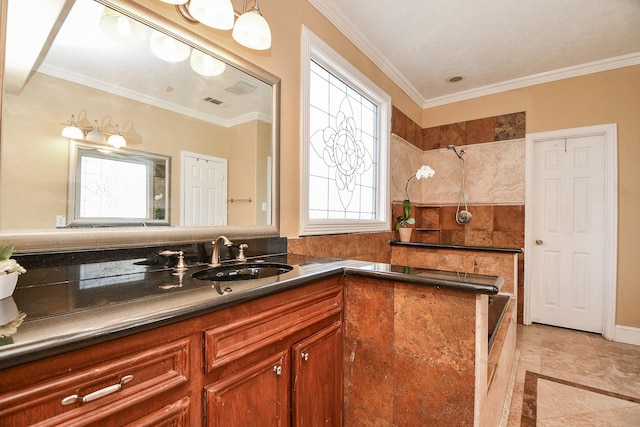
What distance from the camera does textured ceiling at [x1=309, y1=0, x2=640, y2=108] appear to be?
2248 millimetres

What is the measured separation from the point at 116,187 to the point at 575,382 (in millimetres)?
3113

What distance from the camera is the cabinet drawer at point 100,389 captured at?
→ 0.56m

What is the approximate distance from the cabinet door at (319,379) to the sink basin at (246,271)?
34cm

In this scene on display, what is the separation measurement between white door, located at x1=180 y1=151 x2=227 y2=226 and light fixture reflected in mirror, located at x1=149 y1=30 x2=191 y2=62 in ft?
1.43

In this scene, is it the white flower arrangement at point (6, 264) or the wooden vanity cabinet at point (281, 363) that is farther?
the wooden vanity cabinet at point (281, 363)

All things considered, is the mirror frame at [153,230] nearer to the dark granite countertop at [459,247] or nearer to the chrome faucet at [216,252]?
the chrome faucet at [216,252]

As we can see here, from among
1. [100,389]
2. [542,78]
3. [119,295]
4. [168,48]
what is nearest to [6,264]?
[119,295]

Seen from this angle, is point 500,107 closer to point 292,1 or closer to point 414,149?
point 414,149

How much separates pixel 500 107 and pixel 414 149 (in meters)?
1.07

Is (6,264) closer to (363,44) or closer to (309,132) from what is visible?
(309,132)

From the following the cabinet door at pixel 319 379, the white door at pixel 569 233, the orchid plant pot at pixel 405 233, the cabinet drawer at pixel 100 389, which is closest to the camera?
the cabinet drawer at pixel 100 389

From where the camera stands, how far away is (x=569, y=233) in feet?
10.6

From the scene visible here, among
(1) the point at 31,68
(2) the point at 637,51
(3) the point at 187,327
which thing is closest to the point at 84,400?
(3) the point at 187,327

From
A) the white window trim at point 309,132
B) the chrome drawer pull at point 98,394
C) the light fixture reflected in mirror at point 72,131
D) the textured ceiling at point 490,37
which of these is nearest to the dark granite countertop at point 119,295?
the chrome drawer pull at point 98,394
